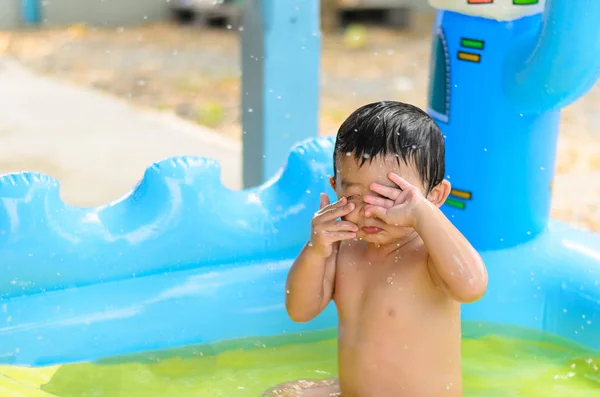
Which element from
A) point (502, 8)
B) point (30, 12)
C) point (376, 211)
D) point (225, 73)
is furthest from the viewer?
point (30, 12)

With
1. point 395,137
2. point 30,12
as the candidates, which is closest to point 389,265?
point 395,137

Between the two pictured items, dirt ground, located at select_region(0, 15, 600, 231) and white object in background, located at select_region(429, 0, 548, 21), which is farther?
dirt ground, located at select_region(0, 15, 600, 231)

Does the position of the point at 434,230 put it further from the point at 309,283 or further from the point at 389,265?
the point at 309,283

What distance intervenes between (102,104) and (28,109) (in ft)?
1.57

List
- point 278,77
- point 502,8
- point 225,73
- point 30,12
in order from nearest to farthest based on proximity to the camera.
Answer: point 502,8 → point 278,77 → point 225,73 → point 30,12

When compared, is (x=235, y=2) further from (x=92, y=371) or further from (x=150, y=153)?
(x=92, y=371)

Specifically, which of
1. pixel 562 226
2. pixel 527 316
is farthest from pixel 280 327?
pixel 562 226

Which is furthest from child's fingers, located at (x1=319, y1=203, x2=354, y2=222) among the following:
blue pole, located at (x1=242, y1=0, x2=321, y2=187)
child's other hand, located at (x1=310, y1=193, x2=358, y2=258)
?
blue pole, located at (x1=242, y1=0, x2=321, y2=187)

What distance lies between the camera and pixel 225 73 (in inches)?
288

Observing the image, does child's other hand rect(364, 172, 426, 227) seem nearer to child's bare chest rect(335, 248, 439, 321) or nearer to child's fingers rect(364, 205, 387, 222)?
child's fingers rect(364, 205, 387, 222)

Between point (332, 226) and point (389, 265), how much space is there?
210mm

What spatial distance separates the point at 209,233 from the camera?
2404 millimetres

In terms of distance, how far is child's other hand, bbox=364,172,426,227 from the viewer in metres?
1.67

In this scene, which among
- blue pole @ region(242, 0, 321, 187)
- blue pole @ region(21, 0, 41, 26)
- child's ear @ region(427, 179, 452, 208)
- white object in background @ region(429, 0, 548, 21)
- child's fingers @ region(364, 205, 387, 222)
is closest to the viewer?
child's fingers @ region(364, 205, 387, 222)
